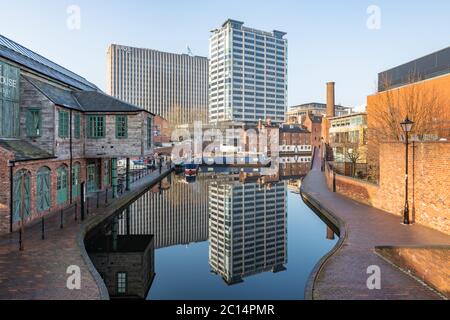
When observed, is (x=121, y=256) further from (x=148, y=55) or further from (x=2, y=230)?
(x=148, y=55)

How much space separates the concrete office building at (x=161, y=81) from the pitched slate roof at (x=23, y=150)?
126013mm

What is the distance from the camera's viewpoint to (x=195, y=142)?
111m

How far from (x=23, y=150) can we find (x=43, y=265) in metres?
8.45

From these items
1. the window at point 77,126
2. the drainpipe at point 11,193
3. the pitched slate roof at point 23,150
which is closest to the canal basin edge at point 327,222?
the drainpipe at point 11,193

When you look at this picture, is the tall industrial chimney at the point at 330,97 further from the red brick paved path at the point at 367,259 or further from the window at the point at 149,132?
the red brick paved path at the point at 367,259

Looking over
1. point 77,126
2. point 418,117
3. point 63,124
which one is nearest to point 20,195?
point 63,124

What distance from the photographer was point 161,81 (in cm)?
15725

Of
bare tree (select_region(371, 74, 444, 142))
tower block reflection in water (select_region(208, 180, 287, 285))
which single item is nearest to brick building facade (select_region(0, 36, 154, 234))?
tower block reflection in water (select_region(208, 180, 287, 285))

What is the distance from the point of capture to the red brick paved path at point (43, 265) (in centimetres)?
858

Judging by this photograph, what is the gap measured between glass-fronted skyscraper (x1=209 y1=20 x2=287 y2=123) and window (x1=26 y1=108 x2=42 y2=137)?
130 metres

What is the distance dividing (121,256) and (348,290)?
9.30 metres

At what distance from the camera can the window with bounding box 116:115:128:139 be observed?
23.4 metres

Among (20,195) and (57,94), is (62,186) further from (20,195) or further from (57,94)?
(57,94)
